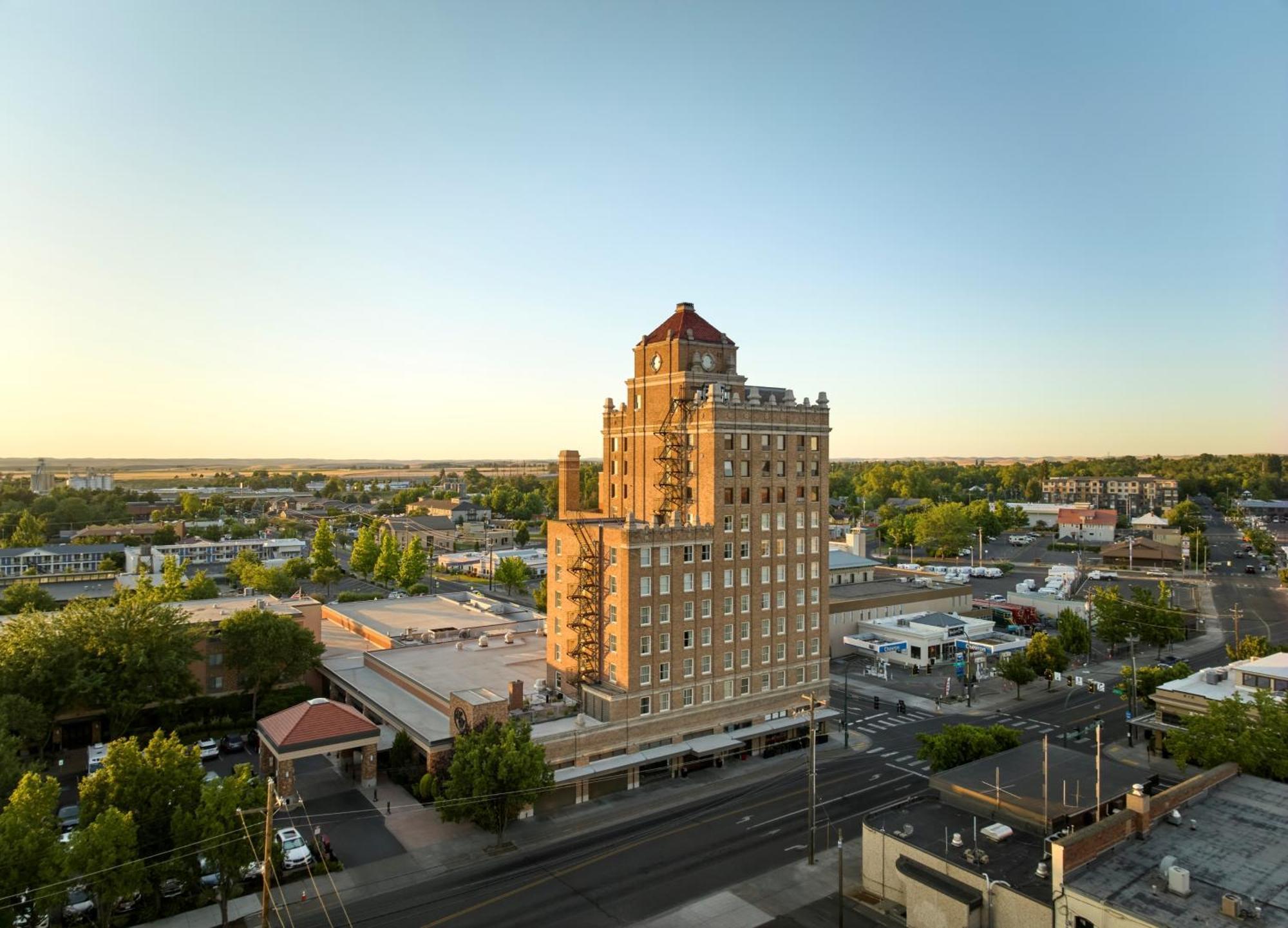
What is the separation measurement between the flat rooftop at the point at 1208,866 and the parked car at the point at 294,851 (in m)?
40.2

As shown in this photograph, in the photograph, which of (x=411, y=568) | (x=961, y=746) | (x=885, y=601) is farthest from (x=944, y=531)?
(x=961, y=746)

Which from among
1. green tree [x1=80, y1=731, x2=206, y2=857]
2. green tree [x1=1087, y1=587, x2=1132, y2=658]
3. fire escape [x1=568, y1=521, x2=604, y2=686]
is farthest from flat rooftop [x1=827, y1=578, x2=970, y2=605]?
green tree [x1=80, y1=731, x2=206, y2=857]

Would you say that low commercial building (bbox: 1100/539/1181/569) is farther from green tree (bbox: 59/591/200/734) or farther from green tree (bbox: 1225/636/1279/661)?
green tree (bbox: 59/591/200/734)

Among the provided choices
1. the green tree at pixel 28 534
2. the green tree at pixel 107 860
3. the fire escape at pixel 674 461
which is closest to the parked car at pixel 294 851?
the green tree at pixel 107 860

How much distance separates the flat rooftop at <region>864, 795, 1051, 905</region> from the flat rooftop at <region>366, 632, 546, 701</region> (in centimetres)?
3069

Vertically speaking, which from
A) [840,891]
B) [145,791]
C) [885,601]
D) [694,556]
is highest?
[694,556]

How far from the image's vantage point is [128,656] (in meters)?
62.2

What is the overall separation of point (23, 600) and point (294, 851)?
78.3 meters

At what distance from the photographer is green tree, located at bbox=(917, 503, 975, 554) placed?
184m

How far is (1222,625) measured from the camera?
360 feet

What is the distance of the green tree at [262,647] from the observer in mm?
71125

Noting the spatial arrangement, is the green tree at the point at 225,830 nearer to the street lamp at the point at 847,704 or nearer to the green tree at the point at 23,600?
the street lamp at the point at 847,704

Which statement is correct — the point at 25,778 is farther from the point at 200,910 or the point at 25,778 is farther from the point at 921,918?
the point at 921,918

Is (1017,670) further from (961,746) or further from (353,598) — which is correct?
(353,598)
